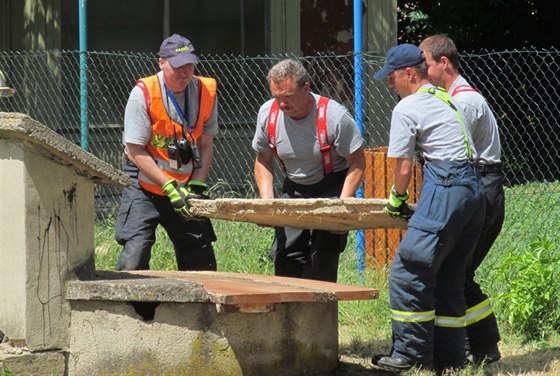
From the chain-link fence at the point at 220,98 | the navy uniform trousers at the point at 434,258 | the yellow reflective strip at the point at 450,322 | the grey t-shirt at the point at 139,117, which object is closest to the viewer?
the navy uniform trousers at the point at 434,258

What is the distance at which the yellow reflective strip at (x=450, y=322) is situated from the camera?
5500 millimetres

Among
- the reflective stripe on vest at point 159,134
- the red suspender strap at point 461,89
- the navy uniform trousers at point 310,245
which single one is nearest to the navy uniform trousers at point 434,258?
the red suspender strap at point 461,89

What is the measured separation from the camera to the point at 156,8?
11.3 metres

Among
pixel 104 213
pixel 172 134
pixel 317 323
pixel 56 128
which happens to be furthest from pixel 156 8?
pixel 317 323

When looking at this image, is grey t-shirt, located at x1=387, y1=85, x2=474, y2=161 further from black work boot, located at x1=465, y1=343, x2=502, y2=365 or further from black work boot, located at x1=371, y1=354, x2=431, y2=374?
black work boot, located at x1=465, y1=343, x2=502, y2=365

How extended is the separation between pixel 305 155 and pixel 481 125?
104 centimetres

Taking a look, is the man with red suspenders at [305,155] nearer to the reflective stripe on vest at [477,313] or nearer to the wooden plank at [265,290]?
the wooden plank at [265,290]

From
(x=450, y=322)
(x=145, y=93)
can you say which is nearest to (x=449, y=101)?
Result: (x=450, y=322)

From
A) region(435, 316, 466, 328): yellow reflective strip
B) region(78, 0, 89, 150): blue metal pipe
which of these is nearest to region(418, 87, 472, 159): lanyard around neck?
region(435, 316, 466, 328): yellow reflective strip

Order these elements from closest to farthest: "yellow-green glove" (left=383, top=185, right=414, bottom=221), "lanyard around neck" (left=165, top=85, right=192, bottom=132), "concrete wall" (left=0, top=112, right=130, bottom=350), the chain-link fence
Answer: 1. "concrete wall" (left=0, top=112, right=130, bottom=350)
2. "yellow-green glove" (left=383, top=185, right=414, bottom=221)
3. "lanyard around neck" (left=165, top=85, right=192, bottom=132)
4. the chain-link fence

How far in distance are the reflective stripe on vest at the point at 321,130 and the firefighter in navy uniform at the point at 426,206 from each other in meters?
0.67

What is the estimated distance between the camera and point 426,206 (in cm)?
529

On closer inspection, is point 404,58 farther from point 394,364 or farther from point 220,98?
point 220,98

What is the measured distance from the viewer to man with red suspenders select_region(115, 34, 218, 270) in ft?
20.0
